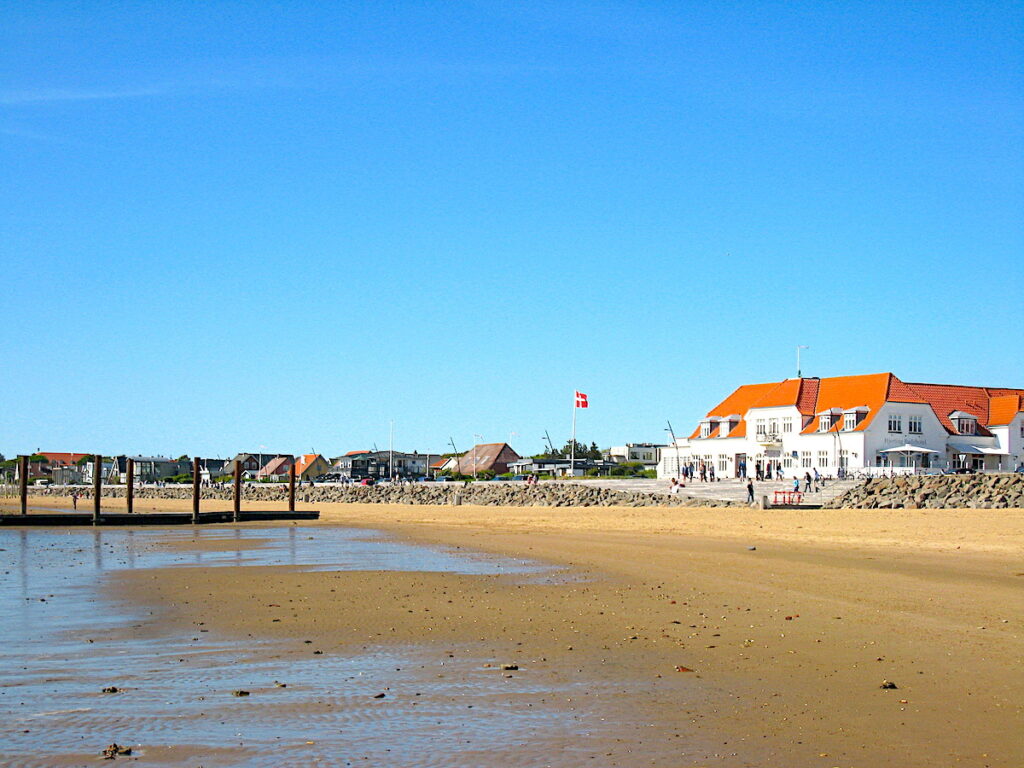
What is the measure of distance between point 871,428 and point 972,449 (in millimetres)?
7657

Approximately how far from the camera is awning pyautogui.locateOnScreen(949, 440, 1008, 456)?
6244 cm

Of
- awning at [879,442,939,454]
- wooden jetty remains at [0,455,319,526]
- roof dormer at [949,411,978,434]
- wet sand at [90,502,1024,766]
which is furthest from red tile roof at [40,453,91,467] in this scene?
wet sand at [90,502,1024,766]

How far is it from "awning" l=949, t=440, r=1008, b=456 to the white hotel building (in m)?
0.06

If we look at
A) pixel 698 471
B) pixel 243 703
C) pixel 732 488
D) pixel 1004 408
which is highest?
pixel 1004 408

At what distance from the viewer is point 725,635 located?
32.2ft

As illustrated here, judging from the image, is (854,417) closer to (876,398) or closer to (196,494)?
(876,398)

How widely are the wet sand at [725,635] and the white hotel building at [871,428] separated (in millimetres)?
41656

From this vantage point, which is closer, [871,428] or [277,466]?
[871,428]

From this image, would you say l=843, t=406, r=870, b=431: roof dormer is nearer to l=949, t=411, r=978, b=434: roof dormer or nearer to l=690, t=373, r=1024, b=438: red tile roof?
l=690, t=373, r=1024, b=438: red tile roof

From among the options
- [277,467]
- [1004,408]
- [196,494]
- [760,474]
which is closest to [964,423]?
[1004,408]

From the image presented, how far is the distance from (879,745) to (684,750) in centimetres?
118

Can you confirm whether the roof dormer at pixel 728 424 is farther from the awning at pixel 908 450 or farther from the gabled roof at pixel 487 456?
the gabled roof at pixel 487 456

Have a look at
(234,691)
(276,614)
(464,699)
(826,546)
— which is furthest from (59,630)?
(826,546)

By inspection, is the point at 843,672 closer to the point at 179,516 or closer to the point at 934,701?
the point at 934,701
